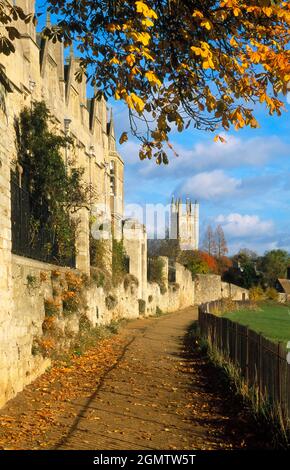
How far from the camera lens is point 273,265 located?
104 m

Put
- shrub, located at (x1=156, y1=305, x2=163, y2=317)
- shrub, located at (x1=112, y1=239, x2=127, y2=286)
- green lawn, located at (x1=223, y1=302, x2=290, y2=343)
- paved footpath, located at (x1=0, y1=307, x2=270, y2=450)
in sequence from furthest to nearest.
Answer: shrub, located at (x1=156, y1=305, x2=163, y2=317)
green lawn, located at (x1=223, y1=302, x2=290, y2=343)
shrub, located at (x1=112, y1=239, x2=127, y2=286)
paved footpath, located at (x1=0, y1=307, x2=270, y2=450)

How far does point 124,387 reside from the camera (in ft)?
39.3

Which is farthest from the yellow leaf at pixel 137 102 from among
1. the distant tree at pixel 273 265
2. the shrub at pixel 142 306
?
the distant tree at pixel 273 265

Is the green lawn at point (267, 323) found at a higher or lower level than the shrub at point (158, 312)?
lower

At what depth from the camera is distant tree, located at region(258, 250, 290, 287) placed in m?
101

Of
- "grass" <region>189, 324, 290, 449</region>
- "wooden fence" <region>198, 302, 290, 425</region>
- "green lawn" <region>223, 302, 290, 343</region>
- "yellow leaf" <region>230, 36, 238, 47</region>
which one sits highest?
"yellow leaf" <region>230, 36, 238, 47</region>

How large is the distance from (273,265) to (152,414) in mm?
96317

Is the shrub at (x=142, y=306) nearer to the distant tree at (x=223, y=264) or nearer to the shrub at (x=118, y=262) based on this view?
the shrub at (x=118, y=262)

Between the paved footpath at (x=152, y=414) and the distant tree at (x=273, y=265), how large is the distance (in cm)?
8460

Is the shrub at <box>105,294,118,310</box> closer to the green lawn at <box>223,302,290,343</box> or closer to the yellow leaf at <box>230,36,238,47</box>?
the green lawn at <box>223,302,290,343</box>

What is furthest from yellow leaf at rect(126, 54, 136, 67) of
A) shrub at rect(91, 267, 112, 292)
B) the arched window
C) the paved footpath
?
the arched window

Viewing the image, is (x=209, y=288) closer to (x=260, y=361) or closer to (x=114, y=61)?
(x=260, y=361)

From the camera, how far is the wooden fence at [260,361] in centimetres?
841

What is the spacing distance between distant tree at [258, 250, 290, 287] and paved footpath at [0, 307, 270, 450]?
84604 mm
